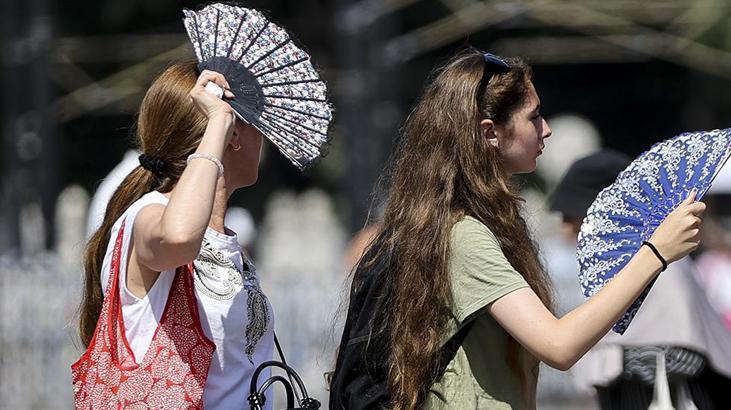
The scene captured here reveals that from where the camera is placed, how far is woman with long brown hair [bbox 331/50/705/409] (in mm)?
2701

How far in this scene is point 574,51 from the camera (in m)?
16.8

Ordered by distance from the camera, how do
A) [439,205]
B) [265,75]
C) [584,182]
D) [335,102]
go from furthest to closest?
[335,102], [584,182], [265,75], [439,205]

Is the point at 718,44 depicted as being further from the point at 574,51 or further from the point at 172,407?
the point at 172,407

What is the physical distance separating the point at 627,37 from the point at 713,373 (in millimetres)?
11652

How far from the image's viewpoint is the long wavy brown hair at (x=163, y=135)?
9.62 feet

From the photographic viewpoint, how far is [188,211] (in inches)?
104

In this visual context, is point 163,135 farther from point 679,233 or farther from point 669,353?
point 669,353

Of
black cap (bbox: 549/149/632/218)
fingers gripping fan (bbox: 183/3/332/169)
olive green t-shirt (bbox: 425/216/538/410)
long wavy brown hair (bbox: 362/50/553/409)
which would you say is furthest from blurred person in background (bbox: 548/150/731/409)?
fingers gripping fan (bbox: 183/3/332/169)

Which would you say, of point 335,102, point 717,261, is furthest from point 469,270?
point 717,261

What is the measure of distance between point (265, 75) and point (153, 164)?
0.32 metres

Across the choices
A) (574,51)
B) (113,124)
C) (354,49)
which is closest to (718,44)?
(574,51)

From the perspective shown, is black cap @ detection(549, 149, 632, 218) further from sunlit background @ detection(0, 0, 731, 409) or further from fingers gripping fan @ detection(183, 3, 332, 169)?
sunlit background @ detection(0, 0, 731, 409)

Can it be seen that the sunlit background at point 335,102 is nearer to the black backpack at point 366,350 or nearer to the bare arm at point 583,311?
the black backpack at point 366,350

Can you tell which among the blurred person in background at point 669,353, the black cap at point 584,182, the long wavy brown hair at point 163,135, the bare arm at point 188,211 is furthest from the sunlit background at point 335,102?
the bare arm at point 188,211
